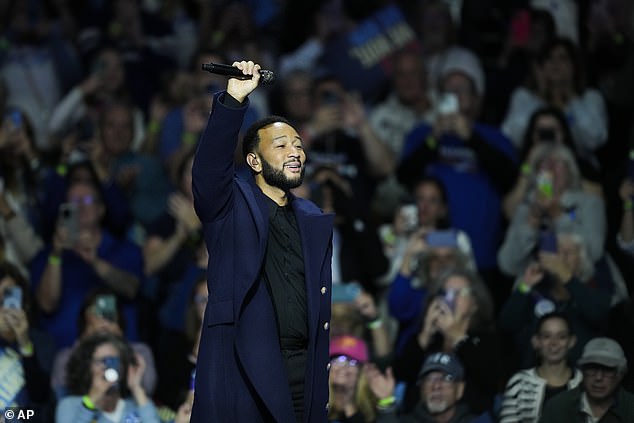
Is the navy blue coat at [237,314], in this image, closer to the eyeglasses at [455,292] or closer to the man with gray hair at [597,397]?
the man with gray hair at [597,397]

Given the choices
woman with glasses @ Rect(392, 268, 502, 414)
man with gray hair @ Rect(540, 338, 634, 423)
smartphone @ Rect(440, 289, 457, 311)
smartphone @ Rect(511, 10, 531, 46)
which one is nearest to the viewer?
man with gray hair @ Rect(540, 338, 634, 423)

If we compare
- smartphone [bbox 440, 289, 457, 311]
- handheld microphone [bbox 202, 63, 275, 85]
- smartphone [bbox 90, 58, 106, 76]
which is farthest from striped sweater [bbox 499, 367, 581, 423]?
smartphone [bbox 90, 58, 106, 76]

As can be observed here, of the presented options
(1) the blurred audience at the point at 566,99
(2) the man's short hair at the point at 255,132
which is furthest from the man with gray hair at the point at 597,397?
(1) the blurred audience at the point at 566,99

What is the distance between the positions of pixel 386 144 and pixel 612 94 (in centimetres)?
161

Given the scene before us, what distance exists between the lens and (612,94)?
10328mm

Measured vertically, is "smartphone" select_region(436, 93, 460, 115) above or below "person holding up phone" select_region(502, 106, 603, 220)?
above

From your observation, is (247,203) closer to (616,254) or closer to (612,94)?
(616,254)

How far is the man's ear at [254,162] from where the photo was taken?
18.4ft

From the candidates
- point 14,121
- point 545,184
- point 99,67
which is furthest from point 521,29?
point 14,121

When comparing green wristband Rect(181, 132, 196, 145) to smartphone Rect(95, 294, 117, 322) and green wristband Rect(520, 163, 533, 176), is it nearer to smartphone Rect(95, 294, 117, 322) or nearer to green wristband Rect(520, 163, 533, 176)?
smartphone Rect(95, 294, 117, 322)

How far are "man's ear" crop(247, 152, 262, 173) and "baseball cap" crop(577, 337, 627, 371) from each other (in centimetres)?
234

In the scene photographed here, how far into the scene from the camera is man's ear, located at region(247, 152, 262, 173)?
5.62 m

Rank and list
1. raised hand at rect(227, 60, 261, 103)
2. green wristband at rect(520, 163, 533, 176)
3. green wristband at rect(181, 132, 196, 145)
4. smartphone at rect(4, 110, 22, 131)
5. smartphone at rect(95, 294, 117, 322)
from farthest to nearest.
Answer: green wristband at rect(181, 132, 196, 145) < smartphone at rect(4, 110, 22, 131) < green wristband at rect(520, 163, 533, 176) < smartphone at rect(95, 294, 117, 322) < raised hand at rect(227, 60, 261, 103)

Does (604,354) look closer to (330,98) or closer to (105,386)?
(105,386)
